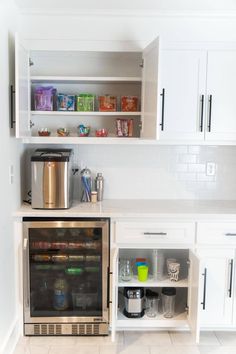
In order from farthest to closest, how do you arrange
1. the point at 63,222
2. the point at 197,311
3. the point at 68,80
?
the point at 68,80, the point at 63,222, the point at 197,311

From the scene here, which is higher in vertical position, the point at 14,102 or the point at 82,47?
the point at 82,47

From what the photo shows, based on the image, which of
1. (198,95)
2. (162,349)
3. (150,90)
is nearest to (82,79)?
(150,90)

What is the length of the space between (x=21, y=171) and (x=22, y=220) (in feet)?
1.45

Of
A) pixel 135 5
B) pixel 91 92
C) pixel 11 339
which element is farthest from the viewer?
pixel 91 92

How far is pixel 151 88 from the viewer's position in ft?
9.07

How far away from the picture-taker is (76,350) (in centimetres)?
276

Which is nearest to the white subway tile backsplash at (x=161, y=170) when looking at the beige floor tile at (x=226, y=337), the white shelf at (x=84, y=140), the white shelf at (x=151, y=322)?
the white shelf at (x=84, y=140)

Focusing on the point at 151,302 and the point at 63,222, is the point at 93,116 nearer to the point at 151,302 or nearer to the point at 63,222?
the point at 63,222

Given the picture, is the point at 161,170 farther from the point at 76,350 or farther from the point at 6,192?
the point at 76,350

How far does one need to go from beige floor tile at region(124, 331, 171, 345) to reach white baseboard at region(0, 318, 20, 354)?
0.79 metres

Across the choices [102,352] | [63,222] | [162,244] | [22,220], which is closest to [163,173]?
[162,244]

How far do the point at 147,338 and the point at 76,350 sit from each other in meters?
0.54

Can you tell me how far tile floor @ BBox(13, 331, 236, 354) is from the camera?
2756 mm

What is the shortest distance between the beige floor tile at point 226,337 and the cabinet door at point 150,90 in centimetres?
159
